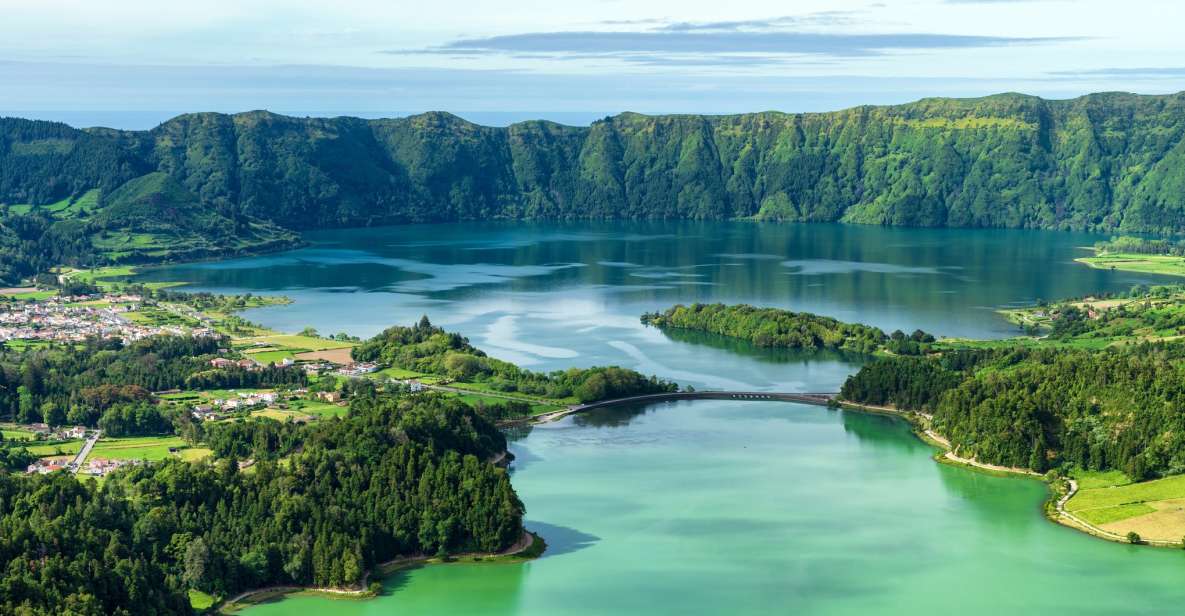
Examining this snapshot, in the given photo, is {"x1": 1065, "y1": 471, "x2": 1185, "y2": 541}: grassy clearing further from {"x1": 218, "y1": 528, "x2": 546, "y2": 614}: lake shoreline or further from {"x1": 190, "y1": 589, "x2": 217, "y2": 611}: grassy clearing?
{"x1": 190, "y1": 589, "x2": 217, "y2": 611}: grassy clearing

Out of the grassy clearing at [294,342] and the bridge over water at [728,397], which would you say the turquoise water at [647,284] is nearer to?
the bridge over water at [728,397]

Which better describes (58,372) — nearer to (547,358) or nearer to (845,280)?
(547,358)

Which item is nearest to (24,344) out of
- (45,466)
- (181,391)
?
(181,391)

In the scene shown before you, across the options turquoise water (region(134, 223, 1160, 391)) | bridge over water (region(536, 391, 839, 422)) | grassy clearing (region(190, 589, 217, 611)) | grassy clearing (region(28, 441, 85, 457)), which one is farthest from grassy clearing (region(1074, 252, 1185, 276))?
grassy clearing (region(190, 589, 217, 611))

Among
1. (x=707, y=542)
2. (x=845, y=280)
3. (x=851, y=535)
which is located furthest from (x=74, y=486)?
(x=845, y=280)

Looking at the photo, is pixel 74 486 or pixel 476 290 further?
pixel 476 290

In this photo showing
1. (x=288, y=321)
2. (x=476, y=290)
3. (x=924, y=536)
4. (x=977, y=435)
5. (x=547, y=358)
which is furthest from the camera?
(x=476, y=290)
